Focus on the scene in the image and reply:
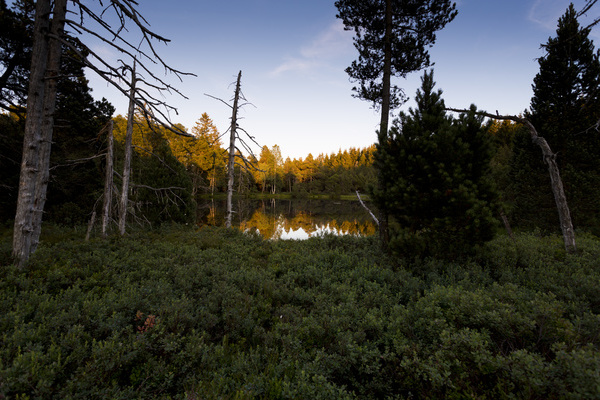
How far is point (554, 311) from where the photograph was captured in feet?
9.98

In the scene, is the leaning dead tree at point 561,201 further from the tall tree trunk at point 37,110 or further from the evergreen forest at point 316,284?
the tall tree trunk at point 37,110

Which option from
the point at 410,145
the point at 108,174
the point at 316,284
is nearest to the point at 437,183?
the point at 410,145

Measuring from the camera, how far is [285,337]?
3668mm

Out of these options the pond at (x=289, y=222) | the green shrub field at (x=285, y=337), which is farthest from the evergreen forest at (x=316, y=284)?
the pond at (x=289, y=222)

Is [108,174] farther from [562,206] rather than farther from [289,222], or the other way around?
[289,222]

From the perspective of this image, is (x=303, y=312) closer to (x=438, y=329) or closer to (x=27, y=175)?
(x=438, y=329)

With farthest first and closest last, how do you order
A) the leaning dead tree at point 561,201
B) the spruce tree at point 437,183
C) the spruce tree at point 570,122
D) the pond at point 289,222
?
the pond at point 289,222, the spruce tree at point 570,122, the leaning dead tree at point 561,201, the spruce tree at point 437,183

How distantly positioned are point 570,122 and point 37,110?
22.3 metres

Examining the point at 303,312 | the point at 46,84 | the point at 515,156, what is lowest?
A: the point at 303,312

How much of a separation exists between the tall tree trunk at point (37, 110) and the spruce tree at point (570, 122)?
2047cm

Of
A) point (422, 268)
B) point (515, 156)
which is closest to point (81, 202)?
point (422, 268)

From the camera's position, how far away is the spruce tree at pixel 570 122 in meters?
13.6

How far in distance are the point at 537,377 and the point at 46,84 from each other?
29.8 ft

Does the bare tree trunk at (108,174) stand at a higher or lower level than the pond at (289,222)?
higher
